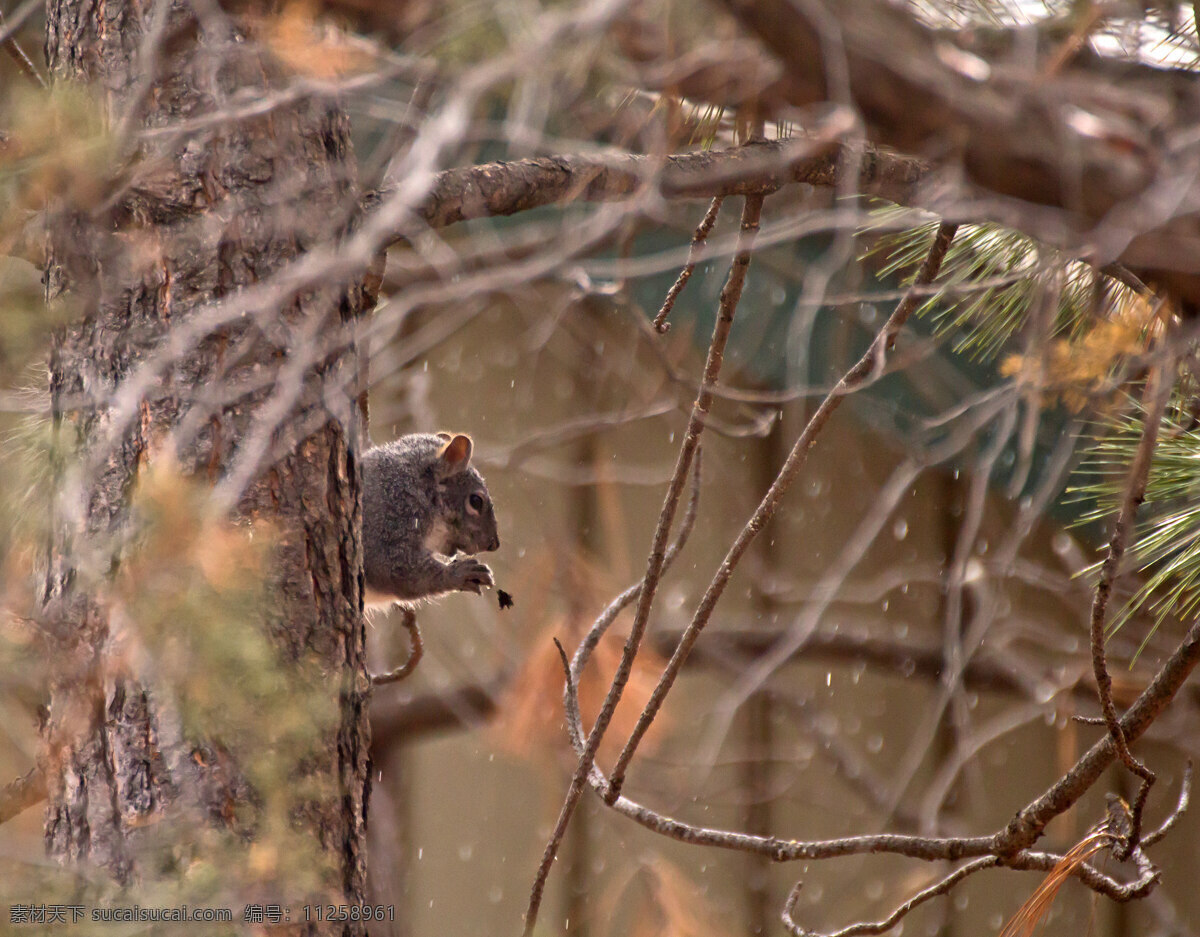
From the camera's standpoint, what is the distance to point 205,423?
1026 millimetres

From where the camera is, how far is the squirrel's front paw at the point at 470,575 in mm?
1882

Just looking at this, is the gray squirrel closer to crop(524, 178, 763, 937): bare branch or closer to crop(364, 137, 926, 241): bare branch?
crop(524, 178, 763, 937): bare branch

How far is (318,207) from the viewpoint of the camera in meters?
1.08

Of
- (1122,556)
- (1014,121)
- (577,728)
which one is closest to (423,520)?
(577,728)

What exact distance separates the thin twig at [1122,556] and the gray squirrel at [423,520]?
1014 mm

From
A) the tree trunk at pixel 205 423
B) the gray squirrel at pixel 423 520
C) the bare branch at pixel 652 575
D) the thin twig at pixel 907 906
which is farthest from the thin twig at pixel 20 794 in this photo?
the gray squirrel at pixel 423 520

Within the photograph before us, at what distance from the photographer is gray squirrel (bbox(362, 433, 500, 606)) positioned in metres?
1.96

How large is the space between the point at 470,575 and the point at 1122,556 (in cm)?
108

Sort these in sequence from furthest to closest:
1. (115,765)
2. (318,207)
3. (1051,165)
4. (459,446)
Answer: (459,446) → (318,207) → (115,765) → (1051,165)

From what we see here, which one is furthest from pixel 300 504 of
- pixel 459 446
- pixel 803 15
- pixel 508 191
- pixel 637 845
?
pixel 637 845

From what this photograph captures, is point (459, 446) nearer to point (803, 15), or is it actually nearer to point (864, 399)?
point (864, 399)

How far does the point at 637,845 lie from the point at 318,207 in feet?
8.24

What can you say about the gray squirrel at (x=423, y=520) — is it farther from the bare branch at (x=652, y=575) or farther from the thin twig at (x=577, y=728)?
the bare branch at (x=652, y=575)

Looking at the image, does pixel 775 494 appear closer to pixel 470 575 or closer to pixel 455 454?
pixel 470 575
